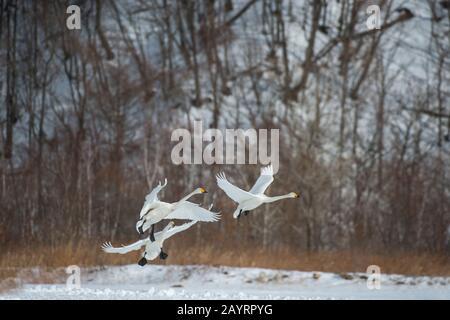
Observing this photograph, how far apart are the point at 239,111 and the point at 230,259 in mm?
Result: 7400

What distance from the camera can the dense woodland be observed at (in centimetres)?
1831

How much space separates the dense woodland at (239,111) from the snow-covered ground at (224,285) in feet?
8.30

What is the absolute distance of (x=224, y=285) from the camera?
13797 millimetres

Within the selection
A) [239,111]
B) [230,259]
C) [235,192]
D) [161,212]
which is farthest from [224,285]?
[239,111]

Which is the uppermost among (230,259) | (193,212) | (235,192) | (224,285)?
(235,192)

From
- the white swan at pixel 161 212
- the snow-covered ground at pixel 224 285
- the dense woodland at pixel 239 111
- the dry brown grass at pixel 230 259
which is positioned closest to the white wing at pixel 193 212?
the white swan at pixel 161 212

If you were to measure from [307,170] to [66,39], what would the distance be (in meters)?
7.76

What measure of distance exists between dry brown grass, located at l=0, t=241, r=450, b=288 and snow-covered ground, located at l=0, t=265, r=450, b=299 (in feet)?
1.47

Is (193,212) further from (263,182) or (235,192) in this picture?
(263,182)

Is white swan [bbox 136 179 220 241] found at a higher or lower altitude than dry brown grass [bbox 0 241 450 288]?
higher

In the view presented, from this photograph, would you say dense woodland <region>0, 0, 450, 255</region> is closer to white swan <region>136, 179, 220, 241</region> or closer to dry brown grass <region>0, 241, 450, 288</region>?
dry brown grass <region>0, 241, 450, 288</region>

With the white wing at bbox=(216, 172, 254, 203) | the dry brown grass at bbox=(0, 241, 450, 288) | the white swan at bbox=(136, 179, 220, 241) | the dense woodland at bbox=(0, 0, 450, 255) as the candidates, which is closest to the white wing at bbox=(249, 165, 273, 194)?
the white wing at bbox=(216, 172, 254, 203)
